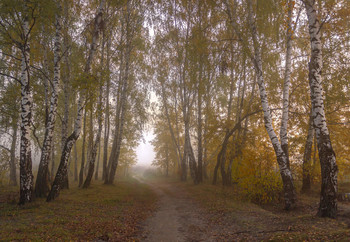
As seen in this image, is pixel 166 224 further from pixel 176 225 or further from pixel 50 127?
pixel 50 127

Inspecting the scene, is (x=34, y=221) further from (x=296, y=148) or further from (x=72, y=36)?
(x=296, y=148)

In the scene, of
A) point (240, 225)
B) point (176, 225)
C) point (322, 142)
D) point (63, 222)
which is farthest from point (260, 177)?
point (63, 222)

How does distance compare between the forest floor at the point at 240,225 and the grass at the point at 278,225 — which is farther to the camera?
the forest floor at the point at 240,225

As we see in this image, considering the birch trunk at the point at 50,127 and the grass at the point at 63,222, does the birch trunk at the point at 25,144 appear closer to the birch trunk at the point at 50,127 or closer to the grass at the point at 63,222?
the grass at the point at 63,222

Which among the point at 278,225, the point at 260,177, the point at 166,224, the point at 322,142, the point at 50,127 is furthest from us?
the point at 260,177

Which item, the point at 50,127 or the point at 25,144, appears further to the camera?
the point at 50,127

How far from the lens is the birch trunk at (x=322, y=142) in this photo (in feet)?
20.9

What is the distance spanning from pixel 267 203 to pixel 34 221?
1079 cm

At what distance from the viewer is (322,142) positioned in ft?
21.5

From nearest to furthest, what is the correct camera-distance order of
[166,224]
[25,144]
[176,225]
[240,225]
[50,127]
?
[240,225] < [176,225] < [166,224] < [25,144] < [50,127]

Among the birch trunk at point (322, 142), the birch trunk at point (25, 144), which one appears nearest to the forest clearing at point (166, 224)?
the birch trunk at point (322, 142)

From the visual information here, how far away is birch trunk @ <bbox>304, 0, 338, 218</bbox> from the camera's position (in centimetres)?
638

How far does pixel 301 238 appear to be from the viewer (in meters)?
4.71

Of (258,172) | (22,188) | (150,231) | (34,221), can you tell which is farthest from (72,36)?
(258,172)
